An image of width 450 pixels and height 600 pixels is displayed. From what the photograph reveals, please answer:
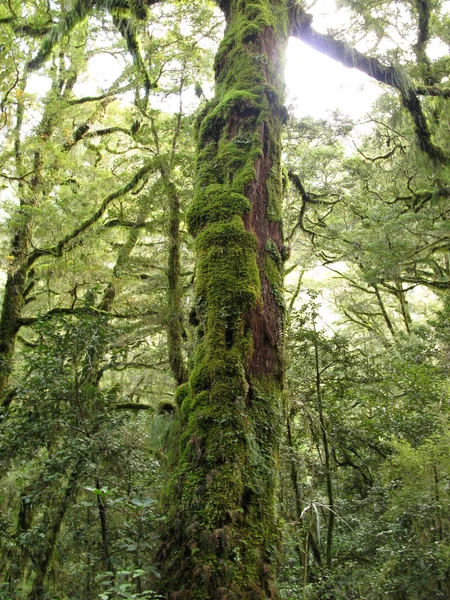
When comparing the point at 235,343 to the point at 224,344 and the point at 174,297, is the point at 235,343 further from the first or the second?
the point at 174,297

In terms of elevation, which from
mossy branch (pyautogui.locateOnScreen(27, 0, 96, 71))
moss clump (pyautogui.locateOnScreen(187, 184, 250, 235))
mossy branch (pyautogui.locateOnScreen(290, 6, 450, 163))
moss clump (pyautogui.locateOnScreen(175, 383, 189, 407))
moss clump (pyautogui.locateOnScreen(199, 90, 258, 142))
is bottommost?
moss clump (pyautogui.locateOnScreen(175, 383, 189, 407))

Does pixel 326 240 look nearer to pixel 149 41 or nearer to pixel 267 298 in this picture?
pixel 149 41

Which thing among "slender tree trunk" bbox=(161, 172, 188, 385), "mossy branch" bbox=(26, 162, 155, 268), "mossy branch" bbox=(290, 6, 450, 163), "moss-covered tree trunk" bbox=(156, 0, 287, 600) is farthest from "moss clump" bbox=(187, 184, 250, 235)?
"mossy branch" bbox=(26, 162, 155, 268)

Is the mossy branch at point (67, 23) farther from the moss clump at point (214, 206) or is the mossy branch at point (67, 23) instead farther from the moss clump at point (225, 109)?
the moss clump at point (214, 206)

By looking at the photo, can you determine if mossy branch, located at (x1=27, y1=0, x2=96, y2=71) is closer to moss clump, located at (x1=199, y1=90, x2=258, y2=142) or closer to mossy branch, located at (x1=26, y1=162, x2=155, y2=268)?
mossy branch, located at (x1=26, y1=162, x2=155, y2=268)

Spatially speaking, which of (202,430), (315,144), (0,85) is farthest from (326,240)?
(202,430)

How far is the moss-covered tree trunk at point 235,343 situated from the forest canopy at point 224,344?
2 cm

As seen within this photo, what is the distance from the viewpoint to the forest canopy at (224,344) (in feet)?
10.3

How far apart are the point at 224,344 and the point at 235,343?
9 cm

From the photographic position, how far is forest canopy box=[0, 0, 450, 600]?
10.3 feet

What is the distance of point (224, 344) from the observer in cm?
346

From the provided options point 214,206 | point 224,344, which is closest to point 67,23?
point 214,206

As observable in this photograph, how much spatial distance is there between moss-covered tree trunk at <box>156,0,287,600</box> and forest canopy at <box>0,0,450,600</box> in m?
0.02

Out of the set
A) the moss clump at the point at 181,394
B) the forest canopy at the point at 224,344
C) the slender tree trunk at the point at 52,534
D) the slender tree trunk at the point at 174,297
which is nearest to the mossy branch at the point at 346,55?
the forest canopy at the point at 224,344
